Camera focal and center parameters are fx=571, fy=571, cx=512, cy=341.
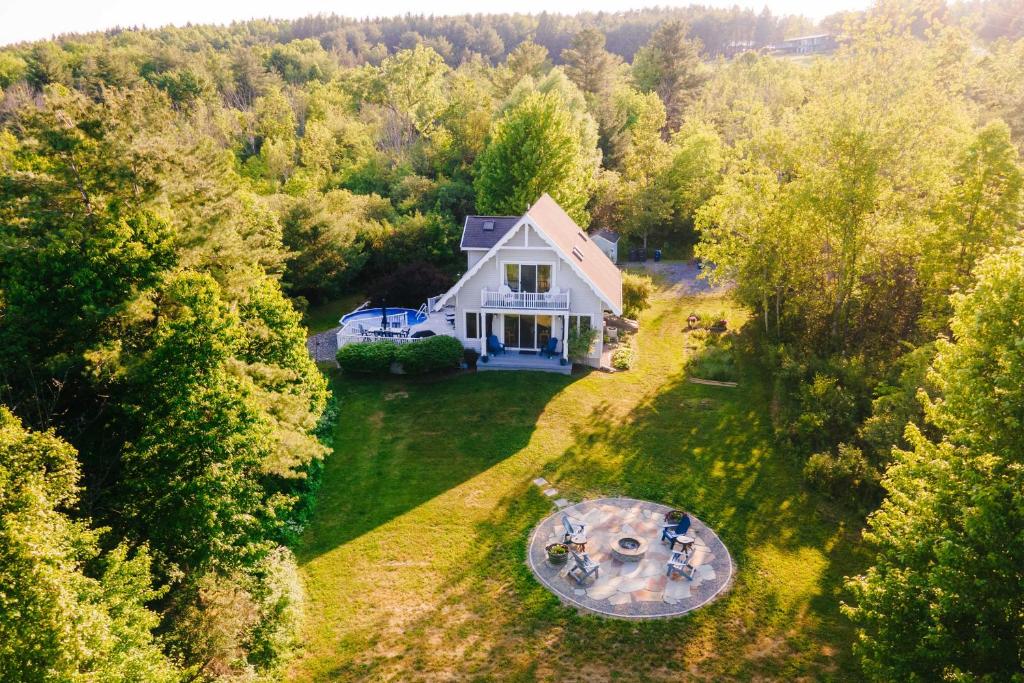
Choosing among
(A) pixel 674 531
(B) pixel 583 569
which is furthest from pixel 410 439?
(A) pixel 674 531

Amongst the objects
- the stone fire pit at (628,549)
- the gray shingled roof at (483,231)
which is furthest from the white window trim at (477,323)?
the stone fire pit at (628,549)

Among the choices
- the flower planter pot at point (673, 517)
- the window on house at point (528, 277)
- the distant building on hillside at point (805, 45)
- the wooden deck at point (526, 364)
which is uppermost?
the distant building on hillside at point (805, 45)

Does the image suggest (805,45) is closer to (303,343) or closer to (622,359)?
(622,359)

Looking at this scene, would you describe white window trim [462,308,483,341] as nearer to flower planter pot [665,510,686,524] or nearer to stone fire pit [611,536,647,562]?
flower planter pot [665,510,686,524]

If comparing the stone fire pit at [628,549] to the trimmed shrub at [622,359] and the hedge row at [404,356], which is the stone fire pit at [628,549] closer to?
the trimmed shrub at [622,359]

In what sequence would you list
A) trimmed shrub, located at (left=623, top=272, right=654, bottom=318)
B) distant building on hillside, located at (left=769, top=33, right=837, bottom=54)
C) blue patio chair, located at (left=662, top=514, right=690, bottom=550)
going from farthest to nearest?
1. distant building on hillside, located at (left=769, top=33, right=837, bottom=54)
2. trimmed shrub, located at (left=623, top=272, right=654, bottom=318)
3. blue patio chair, located at (left=662, top=514, right=690, bottom=550)

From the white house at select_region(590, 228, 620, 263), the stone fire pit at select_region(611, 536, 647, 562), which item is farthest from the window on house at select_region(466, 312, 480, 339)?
the white house at select_region(590, 228, 620, 263)

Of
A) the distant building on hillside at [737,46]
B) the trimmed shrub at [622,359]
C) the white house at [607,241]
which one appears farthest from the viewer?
the distant building on hillside at [737,46]
